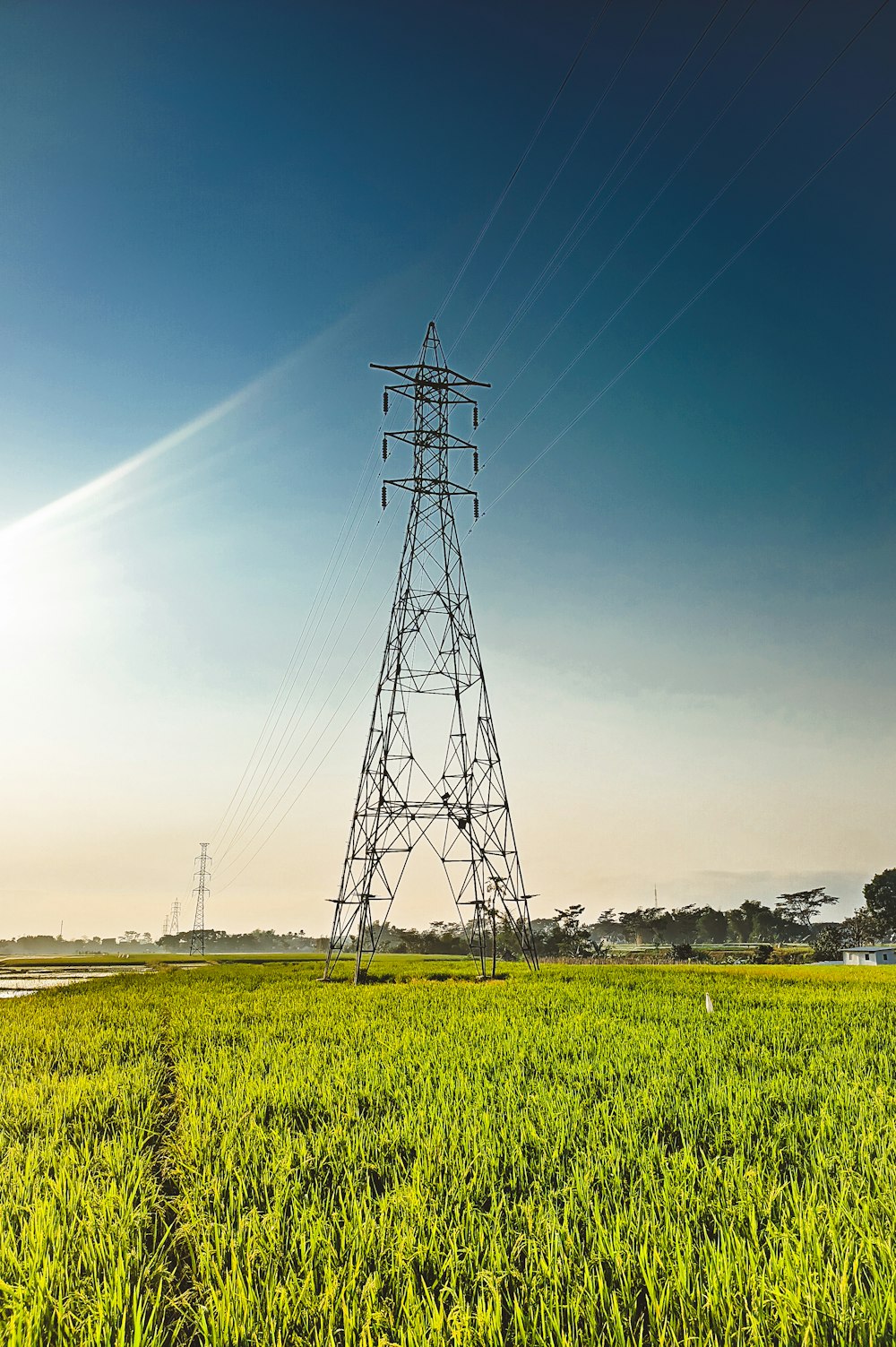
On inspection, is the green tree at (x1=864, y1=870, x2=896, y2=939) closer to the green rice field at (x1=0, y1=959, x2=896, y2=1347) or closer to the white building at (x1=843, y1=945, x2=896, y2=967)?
the white building at (x1=843, y1=945, x2=896, y2=967)

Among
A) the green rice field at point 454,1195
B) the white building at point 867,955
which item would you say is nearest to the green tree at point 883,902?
the white building at point 867,955

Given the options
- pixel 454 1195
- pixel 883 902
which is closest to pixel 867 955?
pixel 883 902

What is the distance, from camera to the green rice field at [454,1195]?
3.64 metres

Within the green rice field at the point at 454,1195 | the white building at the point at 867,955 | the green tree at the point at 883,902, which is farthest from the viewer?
the green tree at the point at 883,902

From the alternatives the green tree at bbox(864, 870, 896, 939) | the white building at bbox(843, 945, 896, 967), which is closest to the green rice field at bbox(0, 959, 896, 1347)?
the white building at bbox(843, 945, 896, 967)

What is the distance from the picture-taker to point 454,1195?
508cm

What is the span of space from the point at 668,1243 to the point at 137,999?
21.8 metres

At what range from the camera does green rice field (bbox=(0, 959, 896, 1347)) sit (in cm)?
364

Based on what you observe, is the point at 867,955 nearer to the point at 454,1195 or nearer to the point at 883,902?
the point at 883,902

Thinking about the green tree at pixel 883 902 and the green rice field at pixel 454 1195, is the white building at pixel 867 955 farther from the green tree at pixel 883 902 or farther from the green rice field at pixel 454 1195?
the green rice field at pixel 454 1195

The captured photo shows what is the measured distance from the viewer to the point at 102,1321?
3.62m

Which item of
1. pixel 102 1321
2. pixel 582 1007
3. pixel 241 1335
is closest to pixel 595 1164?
pixel 241 1335

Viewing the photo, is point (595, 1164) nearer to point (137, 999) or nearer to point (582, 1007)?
point (582, 1007)

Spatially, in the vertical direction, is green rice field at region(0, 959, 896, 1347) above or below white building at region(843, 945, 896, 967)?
above
